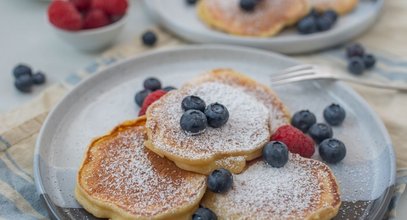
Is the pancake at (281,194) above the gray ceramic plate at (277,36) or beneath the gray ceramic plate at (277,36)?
above

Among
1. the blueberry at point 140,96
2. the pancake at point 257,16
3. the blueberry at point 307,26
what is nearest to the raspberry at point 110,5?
the pancake at point 257,16

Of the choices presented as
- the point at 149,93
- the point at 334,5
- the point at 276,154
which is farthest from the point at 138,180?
the point at 334,5

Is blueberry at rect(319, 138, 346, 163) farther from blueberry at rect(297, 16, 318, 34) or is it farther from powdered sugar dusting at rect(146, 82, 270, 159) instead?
blueberry at rect(297, 16, 318, 34)

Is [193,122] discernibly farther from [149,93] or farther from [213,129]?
[149,93]

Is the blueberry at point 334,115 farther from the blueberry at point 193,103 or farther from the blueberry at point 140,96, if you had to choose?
the blueberry at point 140,96

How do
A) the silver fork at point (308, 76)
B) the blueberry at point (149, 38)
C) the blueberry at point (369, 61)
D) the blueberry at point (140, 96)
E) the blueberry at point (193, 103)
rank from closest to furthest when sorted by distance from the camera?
1. the blueberry at point (193, 103)
2. the blueberry at point (140, 96)
3. the silver fork at point (308, 76)
4. the blueberry at point (369, 61)
5. the blueberry at point (149, 38)

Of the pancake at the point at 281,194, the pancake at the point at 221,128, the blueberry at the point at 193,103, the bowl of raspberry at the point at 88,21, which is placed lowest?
the bowl of raspberry at the point at 88,21

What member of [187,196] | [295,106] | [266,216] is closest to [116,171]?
[187,196]
